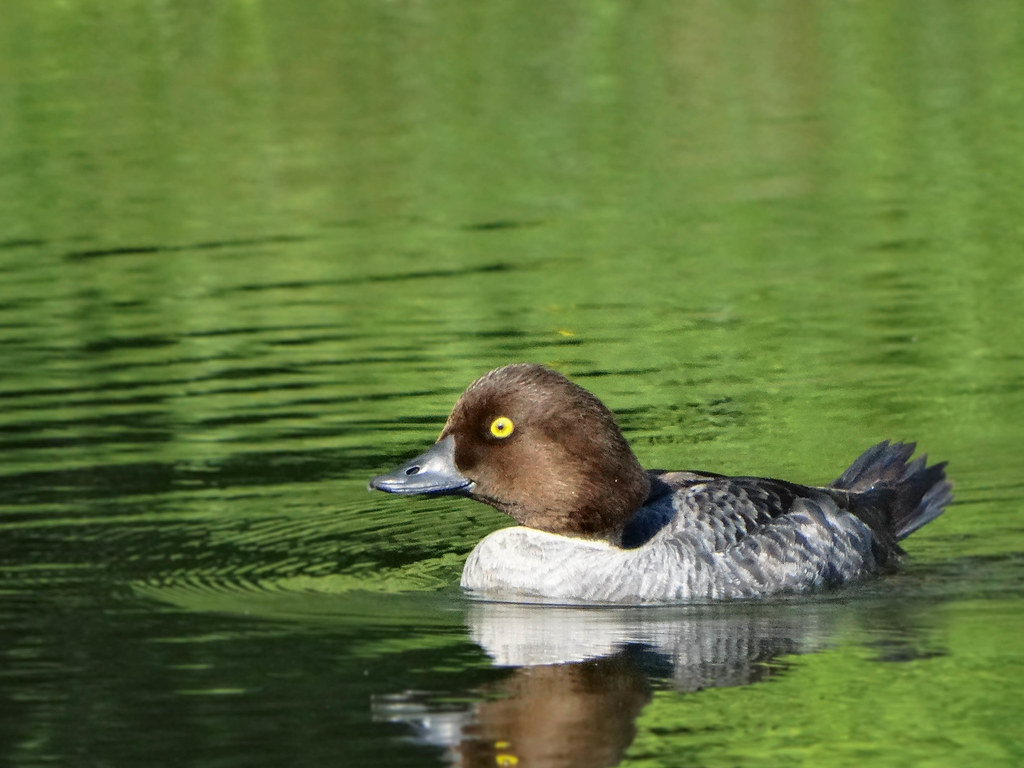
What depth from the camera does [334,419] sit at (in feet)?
43.4

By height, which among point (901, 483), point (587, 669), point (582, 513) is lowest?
point (587, 669)

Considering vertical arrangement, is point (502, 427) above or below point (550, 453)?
above

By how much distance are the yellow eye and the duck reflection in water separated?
82cm

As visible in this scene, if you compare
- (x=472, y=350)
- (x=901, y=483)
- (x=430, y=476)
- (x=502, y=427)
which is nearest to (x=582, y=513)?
(x=502, y=427)

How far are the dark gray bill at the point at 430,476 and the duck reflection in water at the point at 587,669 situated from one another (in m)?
0.59

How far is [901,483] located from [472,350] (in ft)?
15.5

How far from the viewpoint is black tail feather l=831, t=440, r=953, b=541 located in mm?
10906

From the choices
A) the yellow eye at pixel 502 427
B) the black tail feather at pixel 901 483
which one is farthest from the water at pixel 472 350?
the yellow eye at pixel 502 427

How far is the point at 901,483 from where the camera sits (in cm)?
1105

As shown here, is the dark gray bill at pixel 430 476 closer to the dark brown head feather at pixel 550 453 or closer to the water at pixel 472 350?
the dark brown head feather at pixel 550 453

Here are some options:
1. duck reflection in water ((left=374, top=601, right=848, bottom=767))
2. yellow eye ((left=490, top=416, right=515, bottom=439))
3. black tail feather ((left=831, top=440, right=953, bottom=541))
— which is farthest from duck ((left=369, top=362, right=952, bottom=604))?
black tail feather ((left=831, top=440, right=953, bottom=541))

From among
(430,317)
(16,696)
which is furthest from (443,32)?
(16,696)

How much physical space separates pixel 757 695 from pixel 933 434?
5112mm

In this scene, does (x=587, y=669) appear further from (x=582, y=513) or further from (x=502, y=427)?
(x=502, y=427)
